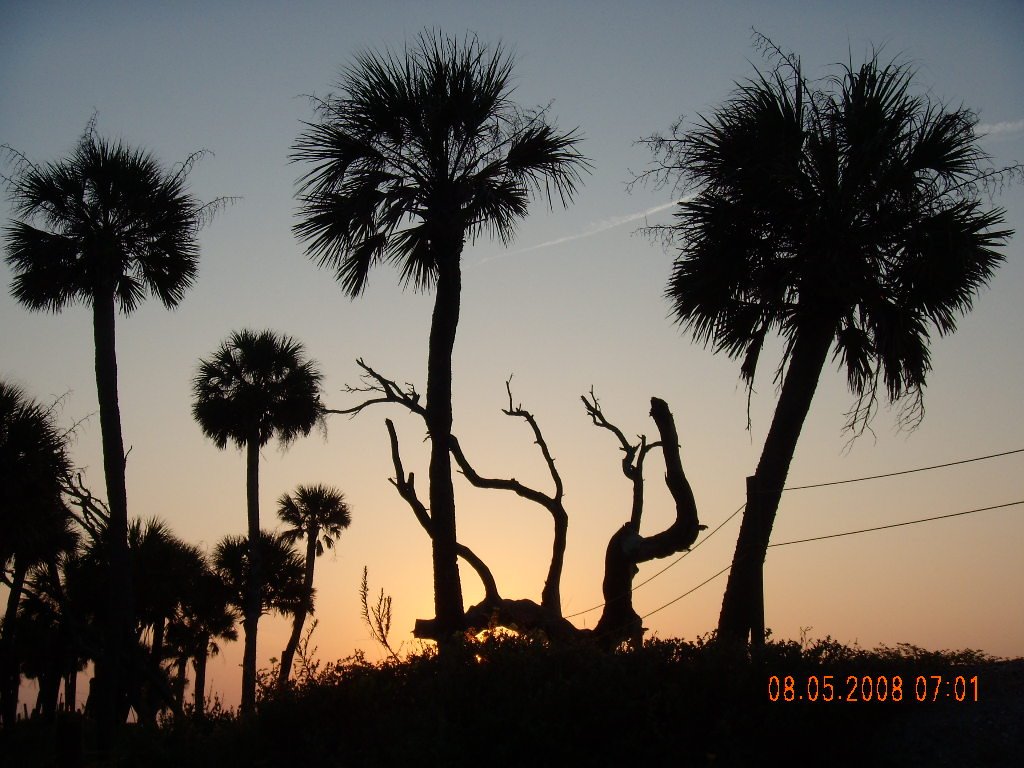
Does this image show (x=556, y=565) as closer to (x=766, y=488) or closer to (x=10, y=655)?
(x=766, y=488)

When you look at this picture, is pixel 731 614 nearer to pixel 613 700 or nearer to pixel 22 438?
pixel 613 700

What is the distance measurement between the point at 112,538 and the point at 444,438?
22.1 feet

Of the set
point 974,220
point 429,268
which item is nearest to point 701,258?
point 974,220

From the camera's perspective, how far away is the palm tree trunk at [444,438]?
14477 millimetres

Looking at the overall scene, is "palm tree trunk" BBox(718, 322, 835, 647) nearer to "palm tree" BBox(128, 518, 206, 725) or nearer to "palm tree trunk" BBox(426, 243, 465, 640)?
"palm tree trunk" BBox(426, 243, 465, 640)

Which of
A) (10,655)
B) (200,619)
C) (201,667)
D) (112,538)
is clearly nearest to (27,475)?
(112,538)

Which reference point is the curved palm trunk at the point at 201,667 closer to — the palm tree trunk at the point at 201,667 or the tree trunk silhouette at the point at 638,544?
the palm tree trunk at the point at 201,667

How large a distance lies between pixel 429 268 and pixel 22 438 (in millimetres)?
8060

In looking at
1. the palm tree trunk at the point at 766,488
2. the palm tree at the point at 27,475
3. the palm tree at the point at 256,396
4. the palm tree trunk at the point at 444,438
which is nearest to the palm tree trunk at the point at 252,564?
the palm tree at the point at 256,396

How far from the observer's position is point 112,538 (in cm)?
1775

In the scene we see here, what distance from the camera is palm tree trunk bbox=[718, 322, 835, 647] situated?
12469 mm

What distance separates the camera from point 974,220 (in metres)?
12.9
